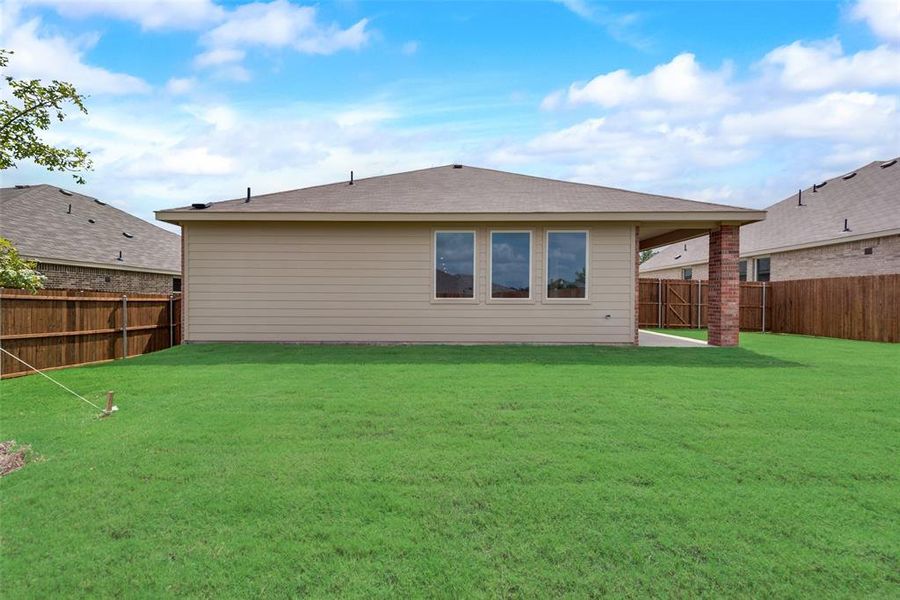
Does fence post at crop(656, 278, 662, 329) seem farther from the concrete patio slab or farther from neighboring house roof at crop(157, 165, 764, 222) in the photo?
neighboring house roof at crop(157, 165, 764, 222)

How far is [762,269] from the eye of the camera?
1903 centimetres

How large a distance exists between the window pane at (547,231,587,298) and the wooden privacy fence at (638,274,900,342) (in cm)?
869

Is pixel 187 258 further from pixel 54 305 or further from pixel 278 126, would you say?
pixel 278 126

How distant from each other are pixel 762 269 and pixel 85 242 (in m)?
24.6

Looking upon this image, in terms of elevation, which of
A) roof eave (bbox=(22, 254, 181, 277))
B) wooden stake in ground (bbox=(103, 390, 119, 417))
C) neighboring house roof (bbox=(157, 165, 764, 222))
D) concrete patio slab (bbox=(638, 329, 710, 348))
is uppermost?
neighboring house roof (bbox=(157, 165, 764, 222))

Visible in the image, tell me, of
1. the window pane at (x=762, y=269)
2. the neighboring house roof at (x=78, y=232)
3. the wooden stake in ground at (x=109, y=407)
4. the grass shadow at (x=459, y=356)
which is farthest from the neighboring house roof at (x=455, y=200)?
the window pane at (x=762, y=269)

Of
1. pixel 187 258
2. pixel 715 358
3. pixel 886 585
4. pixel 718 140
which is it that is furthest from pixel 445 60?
pixel 886 585

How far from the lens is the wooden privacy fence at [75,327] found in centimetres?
757

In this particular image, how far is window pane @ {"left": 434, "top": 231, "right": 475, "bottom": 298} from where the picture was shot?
34.1ft

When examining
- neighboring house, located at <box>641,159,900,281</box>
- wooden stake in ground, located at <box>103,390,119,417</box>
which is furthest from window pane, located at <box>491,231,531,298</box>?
neighboring house, located at <box>641,159,900,281</box>

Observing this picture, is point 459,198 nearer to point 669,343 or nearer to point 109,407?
point 669,343

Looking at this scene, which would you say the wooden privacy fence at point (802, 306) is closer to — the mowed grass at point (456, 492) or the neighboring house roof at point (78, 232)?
the mowed grass at point (456, 492)

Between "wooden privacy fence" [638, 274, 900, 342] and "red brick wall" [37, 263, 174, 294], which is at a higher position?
"red brick wall" [37, 263, 174, 294]

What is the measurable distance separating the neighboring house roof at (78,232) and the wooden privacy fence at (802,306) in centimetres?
1865
